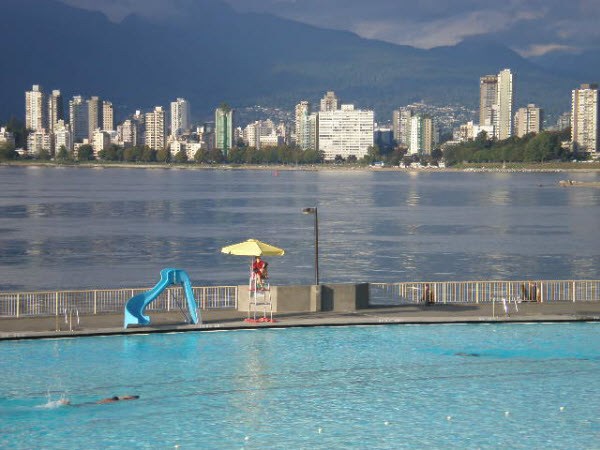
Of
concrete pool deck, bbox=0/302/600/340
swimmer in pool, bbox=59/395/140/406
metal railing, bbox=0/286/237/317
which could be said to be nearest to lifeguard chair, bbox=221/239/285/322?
concrete pool deck, bbox=0/302/600/340

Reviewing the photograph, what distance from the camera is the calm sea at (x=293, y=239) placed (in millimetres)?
67688

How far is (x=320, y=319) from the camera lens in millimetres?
34000

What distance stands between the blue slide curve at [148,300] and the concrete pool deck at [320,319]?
324 millimetres

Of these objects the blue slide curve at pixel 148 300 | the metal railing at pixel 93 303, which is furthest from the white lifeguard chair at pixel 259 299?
the metal railing at pixel 93 303

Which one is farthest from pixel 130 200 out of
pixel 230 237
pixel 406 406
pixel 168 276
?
pixel 406 406

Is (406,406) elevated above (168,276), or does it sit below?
below

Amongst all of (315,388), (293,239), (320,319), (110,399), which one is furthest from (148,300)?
(293,239)

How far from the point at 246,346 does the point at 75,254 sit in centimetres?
5077

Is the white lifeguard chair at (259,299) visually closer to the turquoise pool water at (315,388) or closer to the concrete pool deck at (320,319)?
the concrete pool deck at (320,319)

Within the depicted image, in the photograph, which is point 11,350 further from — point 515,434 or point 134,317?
point 515,434

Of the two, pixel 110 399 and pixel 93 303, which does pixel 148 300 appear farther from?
pixel 93 303

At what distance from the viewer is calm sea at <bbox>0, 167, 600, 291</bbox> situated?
6769cm

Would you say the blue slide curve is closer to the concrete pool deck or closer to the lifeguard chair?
the concrete pool deck

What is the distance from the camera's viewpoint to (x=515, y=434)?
886 inches
